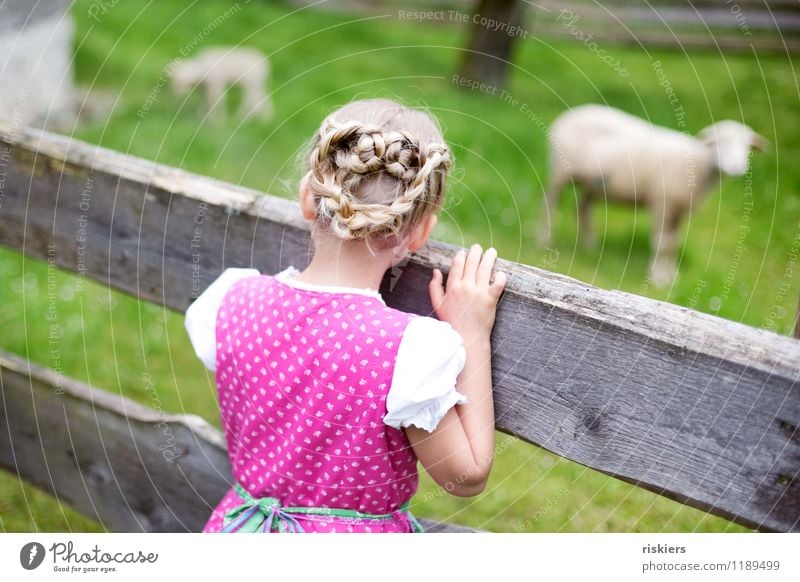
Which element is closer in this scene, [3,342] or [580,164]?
[3,342]

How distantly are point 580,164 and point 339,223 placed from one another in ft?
10.9

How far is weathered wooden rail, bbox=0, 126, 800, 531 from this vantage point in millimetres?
1217

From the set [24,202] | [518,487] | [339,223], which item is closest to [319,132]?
[339,223]

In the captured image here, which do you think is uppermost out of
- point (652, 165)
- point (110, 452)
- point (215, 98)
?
point (652, 165)

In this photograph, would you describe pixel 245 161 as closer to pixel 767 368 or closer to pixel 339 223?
pixel 339 223

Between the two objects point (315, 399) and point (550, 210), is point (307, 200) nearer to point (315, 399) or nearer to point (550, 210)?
point (315, 399)

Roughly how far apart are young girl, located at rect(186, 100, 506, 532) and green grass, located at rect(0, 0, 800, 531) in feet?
0.81

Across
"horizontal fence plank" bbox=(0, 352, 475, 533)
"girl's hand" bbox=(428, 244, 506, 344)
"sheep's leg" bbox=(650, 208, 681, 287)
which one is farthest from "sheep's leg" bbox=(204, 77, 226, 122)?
"girl's hand" bbox=(428, 244, 506, 344)

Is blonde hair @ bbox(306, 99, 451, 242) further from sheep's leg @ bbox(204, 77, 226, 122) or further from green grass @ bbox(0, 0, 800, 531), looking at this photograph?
sheep's leg @ bbox(204, 77, 226, 122)

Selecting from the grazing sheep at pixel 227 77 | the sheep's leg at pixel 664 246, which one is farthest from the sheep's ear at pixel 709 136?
the grazing sheep at pixel 227 77

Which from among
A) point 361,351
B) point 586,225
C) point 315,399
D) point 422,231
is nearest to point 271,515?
point 315,399

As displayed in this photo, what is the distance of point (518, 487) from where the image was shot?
8.41ft

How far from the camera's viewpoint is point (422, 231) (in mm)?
1425
